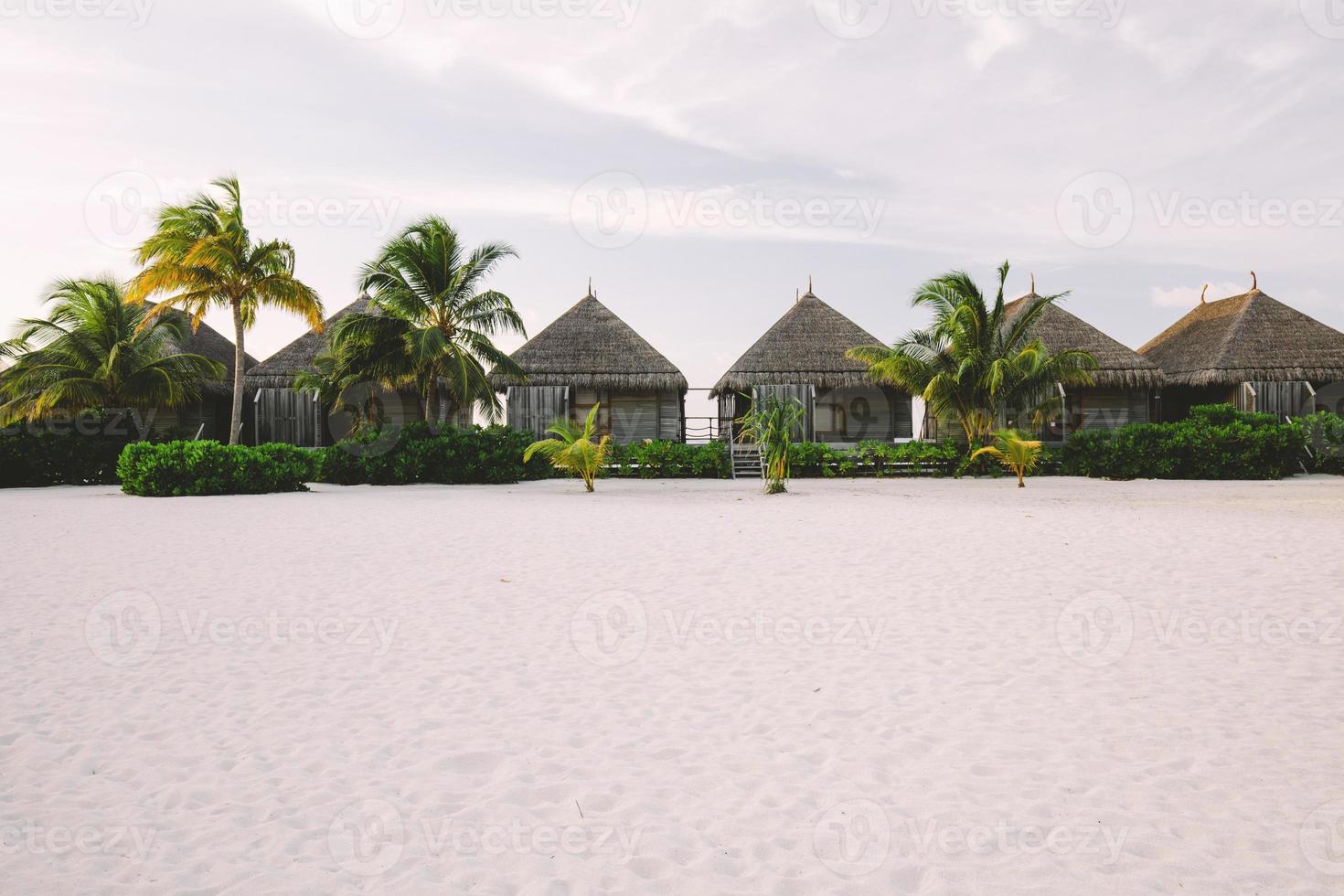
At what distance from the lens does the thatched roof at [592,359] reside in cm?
2139

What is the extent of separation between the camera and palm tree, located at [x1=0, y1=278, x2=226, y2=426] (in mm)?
17688

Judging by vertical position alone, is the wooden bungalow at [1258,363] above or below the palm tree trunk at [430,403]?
above

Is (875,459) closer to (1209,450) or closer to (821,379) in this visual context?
(821,379)

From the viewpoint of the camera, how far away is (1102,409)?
894 inches

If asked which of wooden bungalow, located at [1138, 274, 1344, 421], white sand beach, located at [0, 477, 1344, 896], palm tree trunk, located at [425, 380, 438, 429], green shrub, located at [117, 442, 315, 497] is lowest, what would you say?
white sand beach, located at [0, 477, 1344, 896]

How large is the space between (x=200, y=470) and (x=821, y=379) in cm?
1478

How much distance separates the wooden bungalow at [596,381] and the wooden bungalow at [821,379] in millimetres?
1987

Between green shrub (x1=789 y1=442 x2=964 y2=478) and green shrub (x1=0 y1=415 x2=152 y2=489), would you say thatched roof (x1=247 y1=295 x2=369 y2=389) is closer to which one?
green shrub (x1=0 y1=415 x2=152 y2=489)

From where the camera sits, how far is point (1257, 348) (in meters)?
22.0

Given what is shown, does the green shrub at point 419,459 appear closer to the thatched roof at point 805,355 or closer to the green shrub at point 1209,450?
the thatched roof at point 805,355

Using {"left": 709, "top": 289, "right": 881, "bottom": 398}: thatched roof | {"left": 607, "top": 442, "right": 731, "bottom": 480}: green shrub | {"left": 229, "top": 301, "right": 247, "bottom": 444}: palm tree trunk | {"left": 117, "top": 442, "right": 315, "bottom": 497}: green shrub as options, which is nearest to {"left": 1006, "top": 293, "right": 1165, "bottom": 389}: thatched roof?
{"left": 709, "top": 289, "right": 881, "bottom": 398}: thatched roof

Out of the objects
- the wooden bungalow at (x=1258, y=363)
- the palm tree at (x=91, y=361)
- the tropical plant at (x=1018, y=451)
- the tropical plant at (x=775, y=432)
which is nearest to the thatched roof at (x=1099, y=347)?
the wooden bungalow at (x=1258, y=363)

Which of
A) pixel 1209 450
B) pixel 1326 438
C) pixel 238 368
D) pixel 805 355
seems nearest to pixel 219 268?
pixel 238 368

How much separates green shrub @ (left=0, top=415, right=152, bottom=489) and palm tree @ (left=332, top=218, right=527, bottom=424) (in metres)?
6.07
